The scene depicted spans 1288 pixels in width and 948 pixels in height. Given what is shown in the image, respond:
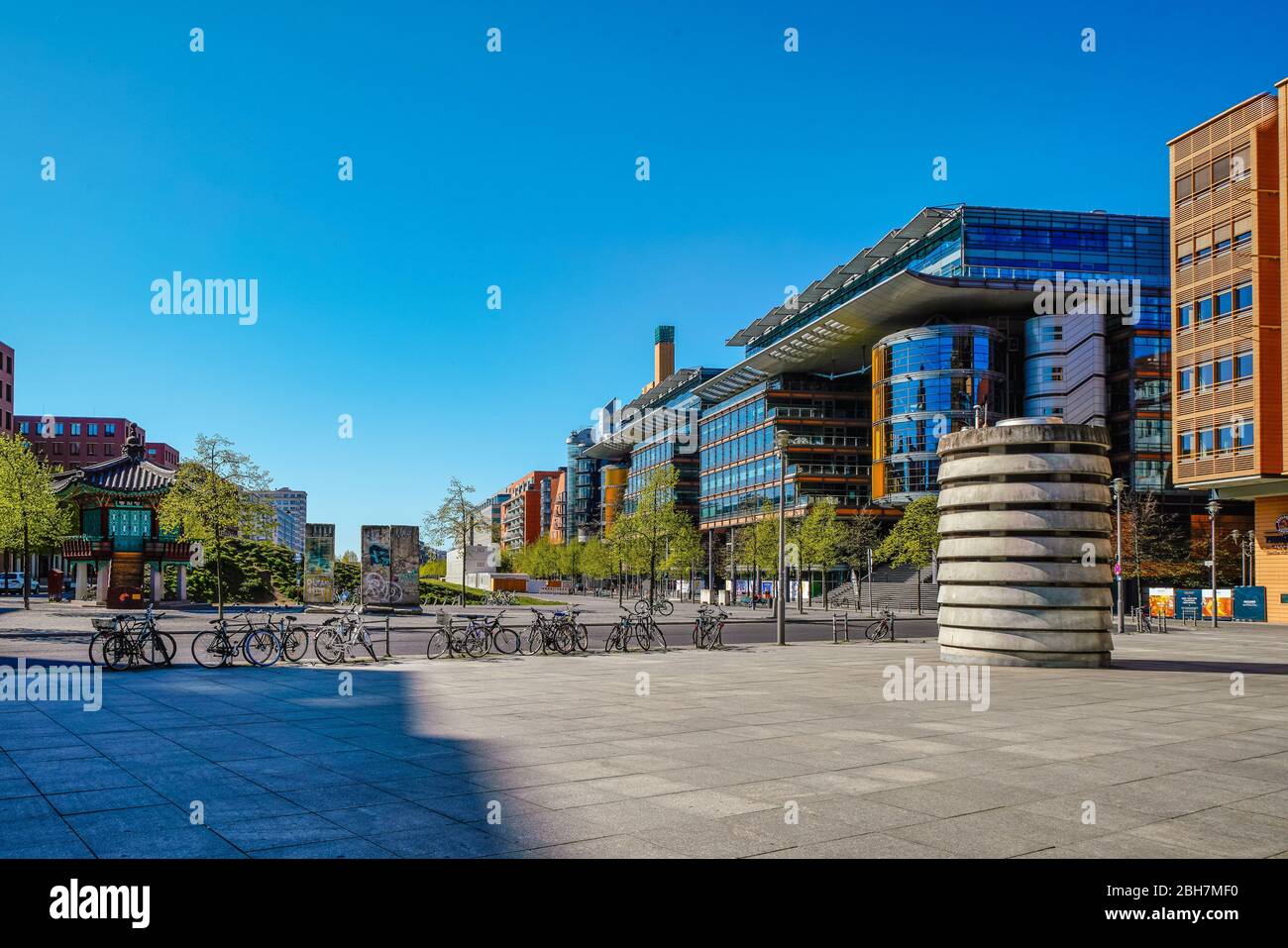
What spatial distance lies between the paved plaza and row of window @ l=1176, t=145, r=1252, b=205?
1971 inches

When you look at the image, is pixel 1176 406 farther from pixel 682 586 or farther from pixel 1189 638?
pixel 682 586

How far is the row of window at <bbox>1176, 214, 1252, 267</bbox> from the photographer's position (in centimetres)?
5603

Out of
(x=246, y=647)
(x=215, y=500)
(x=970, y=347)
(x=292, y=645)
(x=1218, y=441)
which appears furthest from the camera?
(x=970, y=347)

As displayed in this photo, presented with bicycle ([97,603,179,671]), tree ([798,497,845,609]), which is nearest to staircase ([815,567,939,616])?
tree ([798,497,845,609])

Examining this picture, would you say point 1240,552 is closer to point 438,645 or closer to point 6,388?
point 438,645

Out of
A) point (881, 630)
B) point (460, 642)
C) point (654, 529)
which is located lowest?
point (881, 630)

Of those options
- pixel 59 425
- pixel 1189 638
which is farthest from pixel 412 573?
pixel 59 425

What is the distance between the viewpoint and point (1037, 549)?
19.8m

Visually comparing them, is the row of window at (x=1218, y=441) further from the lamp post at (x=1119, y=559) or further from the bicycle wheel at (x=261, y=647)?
the bicycle wheel at (x=261, y=647)

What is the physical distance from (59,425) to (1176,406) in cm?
14482

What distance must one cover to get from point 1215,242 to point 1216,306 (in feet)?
12.3

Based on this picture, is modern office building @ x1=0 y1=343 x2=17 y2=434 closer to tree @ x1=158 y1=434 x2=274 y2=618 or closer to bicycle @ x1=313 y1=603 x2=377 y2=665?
tree @ x1=158 y1=434 x2=274 y2=618

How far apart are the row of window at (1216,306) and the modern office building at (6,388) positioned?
366ft

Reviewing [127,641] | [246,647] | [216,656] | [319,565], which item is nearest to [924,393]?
[319,565]
